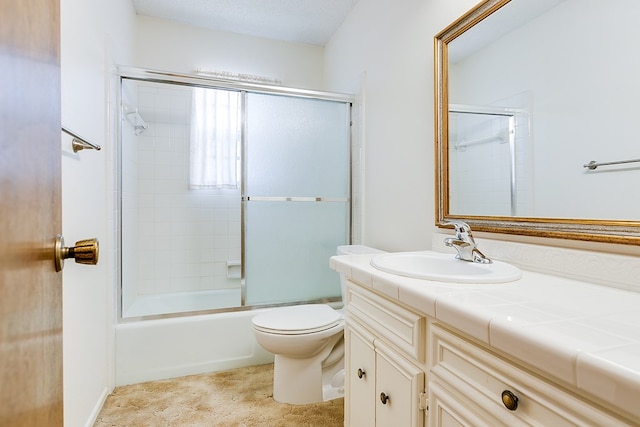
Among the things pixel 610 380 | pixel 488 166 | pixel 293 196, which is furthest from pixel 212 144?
pixel 610 380

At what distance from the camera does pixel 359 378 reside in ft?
3.80

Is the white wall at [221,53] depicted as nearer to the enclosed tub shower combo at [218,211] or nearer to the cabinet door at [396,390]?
the enclosed tub shower combo at [218,211]

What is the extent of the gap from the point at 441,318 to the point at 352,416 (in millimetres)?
758

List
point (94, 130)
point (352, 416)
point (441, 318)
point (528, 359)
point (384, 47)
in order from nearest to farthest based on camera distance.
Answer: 1. point (528, 359)
2. point (441, 318)
3. point (352, 416)
4. point (94, 130)
5. point (384, 47)

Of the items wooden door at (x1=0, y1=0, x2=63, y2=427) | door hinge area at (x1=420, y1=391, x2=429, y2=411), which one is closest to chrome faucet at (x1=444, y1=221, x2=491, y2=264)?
door hinge area at (x1=420, y1=391, x2=429, y2=411)

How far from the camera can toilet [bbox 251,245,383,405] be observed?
160 cm

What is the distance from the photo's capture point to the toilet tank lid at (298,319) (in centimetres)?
162

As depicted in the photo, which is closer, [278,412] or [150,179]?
[278,412]

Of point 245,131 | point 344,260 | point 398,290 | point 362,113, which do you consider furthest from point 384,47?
point 398,290

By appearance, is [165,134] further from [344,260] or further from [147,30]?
[344,260]

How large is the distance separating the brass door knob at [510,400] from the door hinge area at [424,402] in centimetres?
27

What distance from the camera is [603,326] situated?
55 cm

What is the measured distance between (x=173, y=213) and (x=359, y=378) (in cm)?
227

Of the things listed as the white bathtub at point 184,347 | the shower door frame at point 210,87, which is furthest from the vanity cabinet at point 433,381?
the shower door frame at point 210,87
